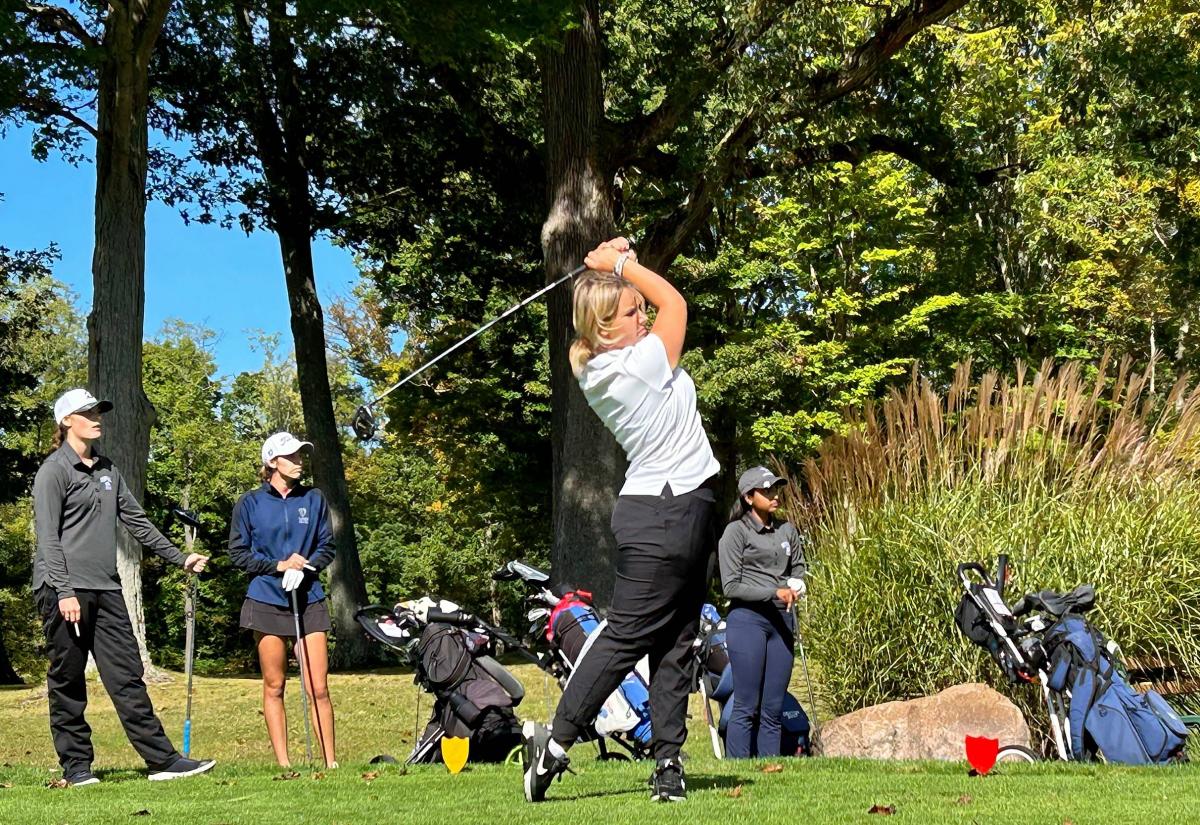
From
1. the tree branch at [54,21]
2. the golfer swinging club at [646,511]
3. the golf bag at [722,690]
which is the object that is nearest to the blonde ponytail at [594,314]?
the golfer swinging club at [646,511]

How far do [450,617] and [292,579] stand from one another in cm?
118

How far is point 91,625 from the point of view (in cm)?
702

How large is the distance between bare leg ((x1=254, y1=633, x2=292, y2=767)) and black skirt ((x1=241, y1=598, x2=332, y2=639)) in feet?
→ 0.24

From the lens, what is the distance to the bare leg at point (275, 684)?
777cm

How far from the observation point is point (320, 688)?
25.6 feet

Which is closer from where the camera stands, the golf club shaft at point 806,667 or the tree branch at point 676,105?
the golf club shaft at point 806,667

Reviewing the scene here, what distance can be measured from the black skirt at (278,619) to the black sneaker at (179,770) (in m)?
0.77

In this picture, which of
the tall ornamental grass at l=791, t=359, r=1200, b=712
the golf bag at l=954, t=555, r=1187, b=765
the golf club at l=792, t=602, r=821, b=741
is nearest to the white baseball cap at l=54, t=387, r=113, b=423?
the golf club at l=792, t=602, r=821, b=741

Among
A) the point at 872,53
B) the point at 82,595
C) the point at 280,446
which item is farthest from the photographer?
the point at 872,53

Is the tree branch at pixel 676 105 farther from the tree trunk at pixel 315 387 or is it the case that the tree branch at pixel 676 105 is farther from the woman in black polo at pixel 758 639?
the tree trunk at pixel 315 387

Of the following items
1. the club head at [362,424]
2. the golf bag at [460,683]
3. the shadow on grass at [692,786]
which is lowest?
the shadow on grass at [692,786]

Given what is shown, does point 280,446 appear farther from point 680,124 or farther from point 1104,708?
point 680,124

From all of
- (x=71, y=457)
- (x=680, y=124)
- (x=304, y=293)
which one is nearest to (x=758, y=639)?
(x=71, y=457)

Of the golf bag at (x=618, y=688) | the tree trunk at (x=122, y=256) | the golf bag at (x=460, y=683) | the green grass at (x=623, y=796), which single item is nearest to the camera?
the green grass at (x=623, y=796)
